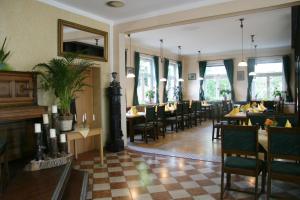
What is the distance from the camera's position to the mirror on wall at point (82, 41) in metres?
4.70

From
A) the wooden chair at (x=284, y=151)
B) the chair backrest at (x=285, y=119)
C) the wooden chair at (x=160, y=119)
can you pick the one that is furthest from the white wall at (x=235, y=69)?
the wooden chair at (x=284, y=151)

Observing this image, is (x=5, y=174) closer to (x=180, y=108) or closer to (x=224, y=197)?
(x=224, y=197)

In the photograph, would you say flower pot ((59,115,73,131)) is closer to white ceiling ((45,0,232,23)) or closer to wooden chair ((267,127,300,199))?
white ceiling ((45,0,232,23))

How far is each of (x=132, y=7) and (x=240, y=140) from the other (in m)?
3.29

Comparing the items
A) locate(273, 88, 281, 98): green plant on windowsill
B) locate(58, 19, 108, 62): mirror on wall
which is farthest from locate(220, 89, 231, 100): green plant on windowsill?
locate(58, 19, 108, 62): mirror on wall

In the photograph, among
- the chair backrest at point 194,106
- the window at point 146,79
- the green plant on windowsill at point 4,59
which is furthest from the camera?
the window at point 146,79

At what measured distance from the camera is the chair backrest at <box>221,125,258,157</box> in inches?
119

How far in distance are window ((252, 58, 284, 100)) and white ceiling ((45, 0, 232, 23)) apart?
7.33 m

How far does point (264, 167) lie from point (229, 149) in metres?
0.55

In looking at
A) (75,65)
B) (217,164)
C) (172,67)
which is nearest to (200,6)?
(75,65)

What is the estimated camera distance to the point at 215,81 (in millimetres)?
11930

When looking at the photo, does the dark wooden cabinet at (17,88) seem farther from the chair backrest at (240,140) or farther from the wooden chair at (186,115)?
the wooden chair at (186,115)

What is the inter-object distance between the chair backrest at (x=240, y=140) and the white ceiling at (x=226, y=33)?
3.88 meters

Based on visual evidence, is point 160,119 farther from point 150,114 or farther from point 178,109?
point 178,109
